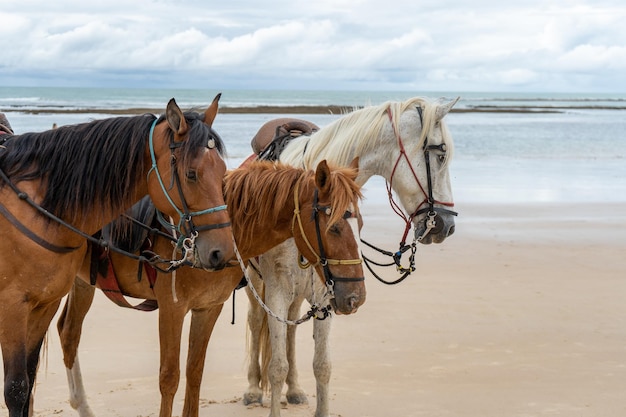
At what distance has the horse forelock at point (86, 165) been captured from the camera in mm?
3477

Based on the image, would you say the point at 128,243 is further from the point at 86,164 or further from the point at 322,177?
the point at 322,177

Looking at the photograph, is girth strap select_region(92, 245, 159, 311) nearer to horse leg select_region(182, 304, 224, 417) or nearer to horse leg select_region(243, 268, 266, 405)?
horse leg select_region(182, 304, 224, 417)

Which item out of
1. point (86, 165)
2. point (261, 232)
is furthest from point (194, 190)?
point (261, 232)

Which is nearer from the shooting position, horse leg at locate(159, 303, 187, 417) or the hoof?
horse leg at locate(159, 303, 187, 417)

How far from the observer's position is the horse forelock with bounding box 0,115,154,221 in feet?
11.4

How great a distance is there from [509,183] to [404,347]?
38.0 feet

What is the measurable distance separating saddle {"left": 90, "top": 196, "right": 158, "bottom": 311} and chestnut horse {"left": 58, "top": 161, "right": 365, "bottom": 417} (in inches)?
2.1

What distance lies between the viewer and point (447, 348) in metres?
6.82

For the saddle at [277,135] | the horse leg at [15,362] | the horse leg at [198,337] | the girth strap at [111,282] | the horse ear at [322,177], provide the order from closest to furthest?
the horse leg at [15,362] → the horse ear at [322,177] → the girth strap at [111,282] → the horse leg at [198,337] → the saddle at [277,135]

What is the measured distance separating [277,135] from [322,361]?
146 cm

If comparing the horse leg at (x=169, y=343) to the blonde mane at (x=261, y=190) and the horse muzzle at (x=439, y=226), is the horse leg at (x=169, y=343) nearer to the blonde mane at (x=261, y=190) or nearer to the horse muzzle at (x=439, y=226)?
the blonde mane at (x=261, y=190)

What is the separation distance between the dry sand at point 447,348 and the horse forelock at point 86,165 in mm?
2219

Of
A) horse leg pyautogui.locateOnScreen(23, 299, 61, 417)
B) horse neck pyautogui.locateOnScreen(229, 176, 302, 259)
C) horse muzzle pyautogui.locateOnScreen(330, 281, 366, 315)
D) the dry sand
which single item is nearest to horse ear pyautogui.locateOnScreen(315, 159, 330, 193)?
horse neck pyautogui.locateOnScreen(229, 176, 302, 259)

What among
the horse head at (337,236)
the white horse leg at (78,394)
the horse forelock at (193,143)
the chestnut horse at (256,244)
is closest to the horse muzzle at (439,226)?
the chestnut horse at (256,244)
